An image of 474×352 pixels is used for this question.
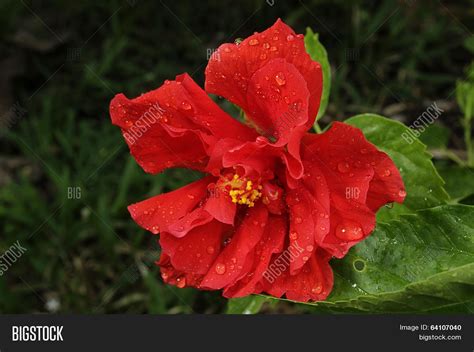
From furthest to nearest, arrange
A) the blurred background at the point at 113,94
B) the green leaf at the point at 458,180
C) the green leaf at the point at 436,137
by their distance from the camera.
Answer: the blurred background at the point at 113,94 → the green leaf at the point at 436,137 → the green leaf at the point at 458,180

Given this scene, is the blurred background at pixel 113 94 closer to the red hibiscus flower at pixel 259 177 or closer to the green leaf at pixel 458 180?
the green leaf at pixel 458 180

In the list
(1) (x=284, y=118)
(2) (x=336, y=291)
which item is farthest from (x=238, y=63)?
(2) (x=336, y=291)

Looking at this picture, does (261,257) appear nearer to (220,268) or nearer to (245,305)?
(220,268)

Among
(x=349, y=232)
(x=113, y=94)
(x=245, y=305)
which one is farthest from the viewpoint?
(x=113, y=94)

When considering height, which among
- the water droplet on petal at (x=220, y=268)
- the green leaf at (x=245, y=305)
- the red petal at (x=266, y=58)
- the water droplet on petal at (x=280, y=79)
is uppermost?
the red petal at (x=266, y=58)

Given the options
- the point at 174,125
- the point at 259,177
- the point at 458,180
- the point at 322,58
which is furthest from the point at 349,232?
the point at 458,180

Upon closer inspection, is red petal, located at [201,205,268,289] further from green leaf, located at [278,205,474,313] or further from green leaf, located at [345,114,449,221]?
green leaf, located at [345,114,449,221]

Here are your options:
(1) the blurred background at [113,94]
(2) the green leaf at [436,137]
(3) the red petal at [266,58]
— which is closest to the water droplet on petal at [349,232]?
(3) the red petal at [266,58]
